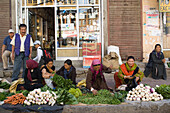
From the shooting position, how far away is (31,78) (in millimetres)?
5719

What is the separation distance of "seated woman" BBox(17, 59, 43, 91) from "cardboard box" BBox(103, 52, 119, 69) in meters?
3.40

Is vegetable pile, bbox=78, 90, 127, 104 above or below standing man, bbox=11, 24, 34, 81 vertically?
below

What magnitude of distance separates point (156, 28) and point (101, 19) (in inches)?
98.6

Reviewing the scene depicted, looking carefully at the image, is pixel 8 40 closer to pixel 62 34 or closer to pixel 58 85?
pixel 62 34

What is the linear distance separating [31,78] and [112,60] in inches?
150

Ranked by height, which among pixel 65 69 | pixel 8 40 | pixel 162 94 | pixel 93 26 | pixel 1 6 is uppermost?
pixel 1 6

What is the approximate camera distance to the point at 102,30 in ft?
30.1

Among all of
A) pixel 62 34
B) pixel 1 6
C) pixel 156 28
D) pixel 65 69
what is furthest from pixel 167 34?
pixel 1 6

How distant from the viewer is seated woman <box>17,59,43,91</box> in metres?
5.64

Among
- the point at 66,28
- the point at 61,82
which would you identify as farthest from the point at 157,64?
A: the point at 66,28

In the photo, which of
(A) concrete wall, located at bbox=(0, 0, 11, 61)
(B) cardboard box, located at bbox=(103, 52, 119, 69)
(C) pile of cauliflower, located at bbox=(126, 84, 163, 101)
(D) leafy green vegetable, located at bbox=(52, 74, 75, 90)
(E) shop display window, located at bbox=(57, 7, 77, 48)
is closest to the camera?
(C) pile of cauliflower, located at bbox=(126, 84, 163, 101)

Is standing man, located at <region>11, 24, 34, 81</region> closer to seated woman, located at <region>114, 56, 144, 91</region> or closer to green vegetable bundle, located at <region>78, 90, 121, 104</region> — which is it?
green vegetable bundle, located at <region>78, 90, 121, 104</region>

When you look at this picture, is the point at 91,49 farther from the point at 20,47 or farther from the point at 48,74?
the point at 48,74

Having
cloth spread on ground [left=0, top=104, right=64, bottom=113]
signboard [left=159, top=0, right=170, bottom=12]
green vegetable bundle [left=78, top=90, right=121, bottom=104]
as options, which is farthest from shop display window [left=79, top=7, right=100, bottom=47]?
cloth spread on ground [left=0, top=104, right=64, bottom=113]
